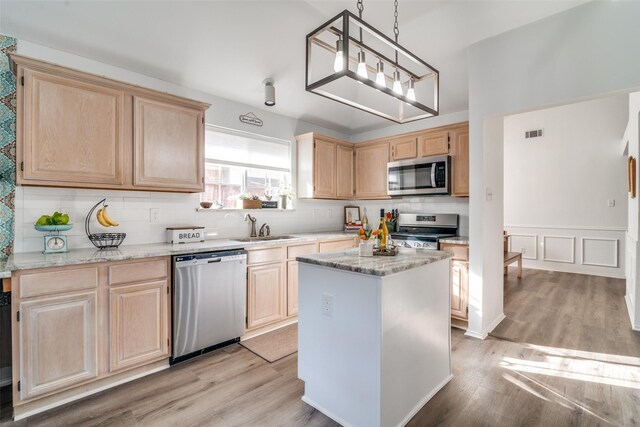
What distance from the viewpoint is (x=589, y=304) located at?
3.94 metres

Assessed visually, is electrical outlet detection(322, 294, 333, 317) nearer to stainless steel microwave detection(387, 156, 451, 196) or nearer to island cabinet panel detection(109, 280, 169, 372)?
island cabinet panel detection(109, 280, 169, 372)

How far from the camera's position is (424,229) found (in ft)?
13.8

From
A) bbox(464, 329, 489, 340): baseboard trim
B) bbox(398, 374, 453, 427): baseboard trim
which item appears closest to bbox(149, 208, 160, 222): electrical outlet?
bbox(398, 374, 453, 427): baseboard trim

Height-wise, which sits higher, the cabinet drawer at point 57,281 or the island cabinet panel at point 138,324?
the cabinet drawer at point 57,281

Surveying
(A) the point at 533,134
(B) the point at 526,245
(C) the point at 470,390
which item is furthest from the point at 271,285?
(A) the point at 533,134

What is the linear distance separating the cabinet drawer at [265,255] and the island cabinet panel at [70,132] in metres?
1.31

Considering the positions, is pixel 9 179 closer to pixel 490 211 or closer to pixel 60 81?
pixel 60 81

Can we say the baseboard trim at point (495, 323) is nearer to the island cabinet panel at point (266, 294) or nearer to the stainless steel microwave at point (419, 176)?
the stainless steel microwave at point (419, 176)

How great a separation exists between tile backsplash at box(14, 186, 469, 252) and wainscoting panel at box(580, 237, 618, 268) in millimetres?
3549

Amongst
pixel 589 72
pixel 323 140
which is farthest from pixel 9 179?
pixel 589 72

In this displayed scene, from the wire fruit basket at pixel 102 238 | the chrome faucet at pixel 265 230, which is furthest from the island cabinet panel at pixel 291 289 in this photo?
the wire fruit basket at pixel 102 238

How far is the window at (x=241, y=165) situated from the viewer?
11.5 feet

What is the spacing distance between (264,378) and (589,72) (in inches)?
136

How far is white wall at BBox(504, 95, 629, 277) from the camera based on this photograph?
5.39m
